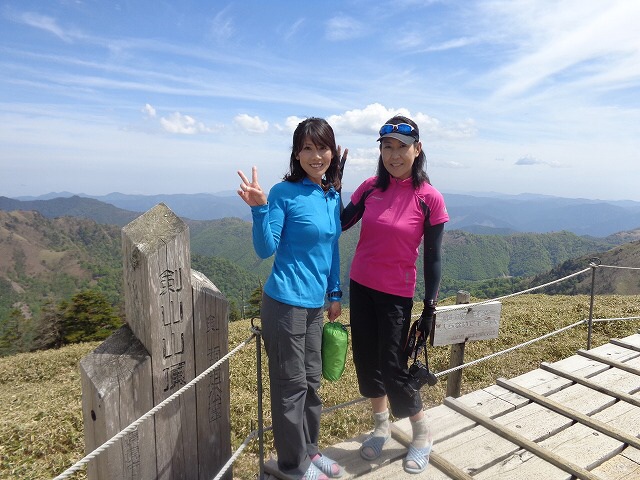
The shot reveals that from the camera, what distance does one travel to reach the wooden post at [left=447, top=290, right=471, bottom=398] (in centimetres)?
577

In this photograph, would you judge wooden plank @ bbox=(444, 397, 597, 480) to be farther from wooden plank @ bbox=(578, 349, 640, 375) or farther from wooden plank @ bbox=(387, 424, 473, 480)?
wooden plank @ bbox=(578, 349, 640, 375)

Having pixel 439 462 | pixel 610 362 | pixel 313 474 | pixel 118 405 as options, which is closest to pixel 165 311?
pixel 118 405

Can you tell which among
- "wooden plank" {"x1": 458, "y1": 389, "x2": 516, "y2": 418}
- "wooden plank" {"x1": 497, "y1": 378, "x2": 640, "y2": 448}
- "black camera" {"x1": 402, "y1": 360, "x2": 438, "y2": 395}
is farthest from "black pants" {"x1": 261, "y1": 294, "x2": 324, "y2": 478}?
"wooden plank" {"x1": 497, "y1": 378, "x2": 640, "y2": 448}

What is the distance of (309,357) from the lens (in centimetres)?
387

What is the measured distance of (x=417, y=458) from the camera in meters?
4.32

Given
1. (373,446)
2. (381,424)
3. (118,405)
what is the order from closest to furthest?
(118,405) < (373,446) < (381,424)

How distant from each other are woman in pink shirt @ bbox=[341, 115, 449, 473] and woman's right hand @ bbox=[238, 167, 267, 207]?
1269 millimetres

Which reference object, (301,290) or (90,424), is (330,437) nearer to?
(301,290)

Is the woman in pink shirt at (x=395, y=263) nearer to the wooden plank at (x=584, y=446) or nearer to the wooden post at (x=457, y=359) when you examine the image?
the wooden plank at (x=584, y=446)

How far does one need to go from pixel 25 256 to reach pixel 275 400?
218 metres

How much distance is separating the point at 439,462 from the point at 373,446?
67 cm

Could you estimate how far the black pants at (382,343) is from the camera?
Answer: 13.7 ft

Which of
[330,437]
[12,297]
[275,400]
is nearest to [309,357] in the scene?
[275,400]

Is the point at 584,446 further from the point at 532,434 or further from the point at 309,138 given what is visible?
the point at 309,138
